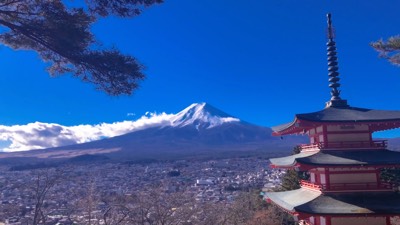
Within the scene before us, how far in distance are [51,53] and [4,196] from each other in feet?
85.5

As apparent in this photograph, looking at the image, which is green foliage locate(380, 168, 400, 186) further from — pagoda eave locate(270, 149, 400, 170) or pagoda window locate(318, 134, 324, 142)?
pagoda window locate(318, 134, 324, 142)

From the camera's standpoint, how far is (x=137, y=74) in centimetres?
843

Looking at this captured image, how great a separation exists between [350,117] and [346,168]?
154cm

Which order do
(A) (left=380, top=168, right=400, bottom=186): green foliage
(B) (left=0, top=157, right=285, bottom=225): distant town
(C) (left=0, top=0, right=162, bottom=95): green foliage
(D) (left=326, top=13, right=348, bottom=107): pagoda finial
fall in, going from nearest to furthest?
(C) (left=0, top=0, right=162, bottom=95): green foliage < (D) (left=326, top=13, right=348, bottom=107): pagoda finial < (A) (left=380, top=168, right=400, bottom=186): green foliage < (B) (left=0, top=157, right=285, bottom=225): distant town

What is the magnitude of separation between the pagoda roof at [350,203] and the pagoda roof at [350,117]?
2.05 meters

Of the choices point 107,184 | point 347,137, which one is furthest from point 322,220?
point 107,184

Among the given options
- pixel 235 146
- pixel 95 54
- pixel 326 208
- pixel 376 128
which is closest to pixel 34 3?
pixel 95 54

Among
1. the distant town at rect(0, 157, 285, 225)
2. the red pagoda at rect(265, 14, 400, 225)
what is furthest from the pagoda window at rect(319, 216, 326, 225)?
the distant town at rect(0, 157, 285, 225)

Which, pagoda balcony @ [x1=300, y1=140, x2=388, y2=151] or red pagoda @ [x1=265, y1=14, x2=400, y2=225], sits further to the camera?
pagoda balcony @ [x1=300, y1=140, x2=388, y2=151]

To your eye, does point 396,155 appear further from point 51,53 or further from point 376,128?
point 51,53

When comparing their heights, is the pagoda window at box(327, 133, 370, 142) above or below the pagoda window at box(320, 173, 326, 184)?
above

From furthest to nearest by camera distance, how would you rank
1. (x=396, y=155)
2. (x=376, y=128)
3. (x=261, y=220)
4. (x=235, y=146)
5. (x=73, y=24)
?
(x=235, y=146) → (x=261, y=220) → (x=376, y=128) → (x=396, y=155) → (x=73, y=24)

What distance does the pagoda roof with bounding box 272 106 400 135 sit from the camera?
11102 mm

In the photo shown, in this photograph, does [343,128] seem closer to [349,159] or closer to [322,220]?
[349,159]
